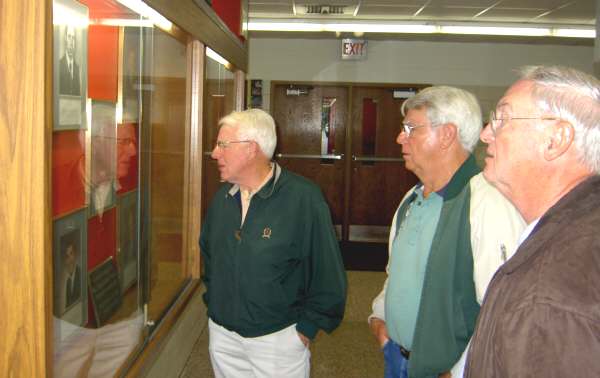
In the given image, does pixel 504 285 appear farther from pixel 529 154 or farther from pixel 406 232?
pixel 406 232

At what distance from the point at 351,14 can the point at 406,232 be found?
19.5 ft

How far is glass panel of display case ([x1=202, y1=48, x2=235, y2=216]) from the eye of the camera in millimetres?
3900

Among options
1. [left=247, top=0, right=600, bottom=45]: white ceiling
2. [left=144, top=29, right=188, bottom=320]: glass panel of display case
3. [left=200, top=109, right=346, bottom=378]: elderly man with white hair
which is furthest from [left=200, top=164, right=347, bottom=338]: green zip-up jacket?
[left=247, top=0, right=600, bottom=45]: white ceiling

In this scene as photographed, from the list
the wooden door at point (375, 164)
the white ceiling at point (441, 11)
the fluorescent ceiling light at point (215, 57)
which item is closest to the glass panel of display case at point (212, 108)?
the fluorescent ceiling light at point (215, 57)

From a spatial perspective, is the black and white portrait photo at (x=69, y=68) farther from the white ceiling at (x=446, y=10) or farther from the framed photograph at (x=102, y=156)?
the white ceiling at (x=446, y=10)

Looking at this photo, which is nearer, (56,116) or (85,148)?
(56,116)

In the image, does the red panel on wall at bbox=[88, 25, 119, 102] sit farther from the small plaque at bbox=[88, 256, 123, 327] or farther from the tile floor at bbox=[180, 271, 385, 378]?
the tile floor at bbox=[180, 271, 385, 378]

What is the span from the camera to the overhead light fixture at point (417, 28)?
25.1 ft

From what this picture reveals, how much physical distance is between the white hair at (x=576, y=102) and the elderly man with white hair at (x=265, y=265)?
4.11 feet

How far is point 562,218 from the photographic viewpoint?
3.05 feet

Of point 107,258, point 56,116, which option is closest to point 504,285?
point 56,116

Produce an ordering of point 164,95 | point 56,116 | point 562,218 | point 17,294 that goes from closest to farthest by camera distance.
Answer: point 562,218 → point 17,294 → point 56,116 → point 164,95

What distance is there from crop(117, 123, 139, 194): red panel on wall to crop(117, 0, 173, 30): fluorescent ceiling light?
0.52 metres

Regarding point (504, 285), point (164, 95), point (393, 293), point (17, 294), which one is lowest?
point (393, 293)
